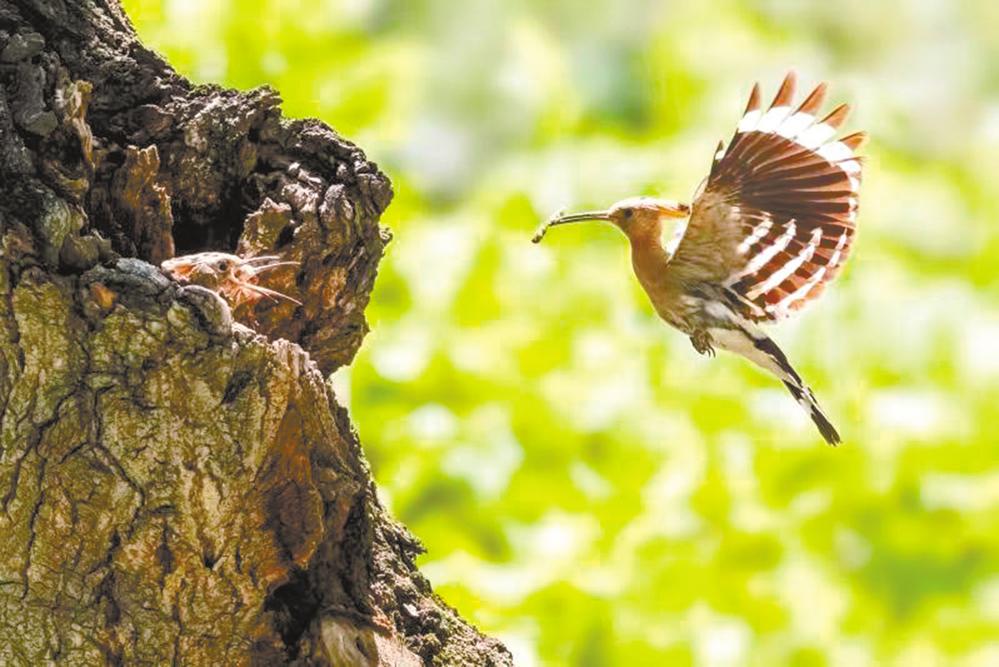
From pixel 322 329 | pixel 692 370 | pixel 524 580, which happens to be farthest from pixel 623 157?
pixel 322 329

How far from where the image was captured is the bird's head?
171cm

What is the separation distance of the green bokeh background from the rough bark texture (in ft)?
3.68

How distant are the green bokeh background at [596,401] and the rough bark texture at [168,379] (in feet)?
3.68

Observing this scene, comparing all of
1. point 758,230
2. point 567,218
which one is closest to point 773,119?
point 758,230

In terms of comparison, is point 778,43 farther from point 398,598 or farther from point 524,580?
point 398,598

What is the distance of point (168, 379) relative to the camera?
1.34 m

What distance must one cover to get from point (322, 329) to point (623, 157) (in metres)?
3.88

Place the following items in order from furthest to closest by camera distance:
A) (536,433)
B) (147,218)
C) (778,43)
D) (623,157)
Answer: (778,43) → (623,157) → (536,433) → (147,218)

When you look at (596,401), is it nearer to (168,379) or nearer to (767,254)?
(767,254)

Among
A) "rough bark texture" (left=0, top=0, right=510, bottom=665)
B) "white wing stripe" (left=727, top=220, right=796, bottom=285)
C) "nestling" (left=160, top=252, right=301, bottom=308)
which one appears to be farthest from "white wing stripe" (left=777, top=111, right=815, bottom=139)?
"nestling" (left=160, top=252, right=301, bottom=308)

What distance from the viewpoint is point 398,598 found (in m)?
1.61

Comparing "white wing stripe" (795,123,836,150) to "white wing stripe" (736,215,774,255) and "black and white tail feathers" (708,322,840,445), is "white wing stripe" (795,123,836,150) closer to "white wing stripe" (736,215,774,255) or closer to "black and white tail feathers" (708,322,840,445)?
"white wing stripe" (736,215,774,255)

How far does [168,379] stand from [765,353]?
75cm

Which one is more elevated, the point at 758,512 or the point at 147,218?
the point at 758,512
